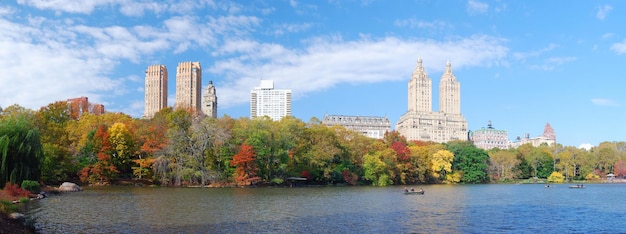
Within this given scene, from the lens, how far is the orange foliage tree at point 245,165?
6556 cm

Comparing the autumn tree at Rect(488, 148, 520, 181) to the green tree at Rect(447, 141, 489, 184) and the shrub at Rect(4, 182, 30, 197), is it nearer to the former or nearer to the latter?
the green tree at Rect(447, 141, 489, 184)

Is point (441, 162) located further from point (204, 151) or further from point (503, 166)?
point (204, 151)

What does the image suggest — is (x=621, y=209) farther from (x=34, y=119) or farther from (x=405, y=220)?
(x=34, y=119)

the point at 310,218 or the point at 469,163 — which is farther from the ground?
the point at 469,163

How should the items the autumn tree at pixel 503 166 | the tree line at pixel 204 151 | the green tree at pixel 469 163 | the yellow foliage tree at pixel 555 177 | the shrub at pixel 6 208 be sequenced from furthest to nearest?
1. the yellow foliage tree at pixel 555 177
2. the autumn tree at pixel 503 166
3. the green tree at pixel 469 163
4. the tree line at pixel 204 151
5. the shrub at pixel 6 208

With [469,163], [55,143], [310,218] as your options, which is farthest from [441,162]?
[310,218]

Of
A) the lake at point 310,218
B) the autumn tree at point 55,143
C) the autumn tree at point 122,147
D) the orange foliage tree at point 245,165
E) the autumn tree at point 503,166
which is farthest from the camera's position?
the autumn tree at point 503,166

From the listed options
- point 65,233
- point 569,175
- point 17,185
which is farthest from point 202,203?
point 569,175

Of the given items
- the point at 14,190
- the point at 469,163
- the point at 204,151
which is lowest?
the point at 469,163

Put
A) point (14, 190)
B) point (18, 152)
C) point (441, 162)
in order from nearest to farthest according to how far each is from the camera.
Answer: point (14, 190), point (18, 152), point (441, 162)

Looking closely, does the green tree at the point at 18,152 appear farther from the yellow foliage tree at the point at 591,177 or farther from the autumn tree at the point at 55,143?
the yellow foliage tree at the point at 591,177

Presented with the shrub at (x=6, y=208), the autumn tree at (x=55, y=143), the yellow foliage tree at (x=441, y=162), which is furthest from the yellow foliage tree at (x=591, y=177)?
the shrub at (x=6, y=208)

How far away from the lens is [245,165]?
6712cm

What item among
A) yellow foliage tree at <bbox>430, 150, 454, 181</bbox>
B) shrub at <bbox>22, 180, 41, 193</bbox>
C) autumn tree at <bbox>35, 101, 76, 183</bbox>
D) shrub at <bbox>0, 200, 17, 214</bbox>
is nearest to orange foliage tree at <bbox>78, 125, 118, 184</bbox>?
autumn tree at <bbox>35, 101, 76, 183</bbox>
